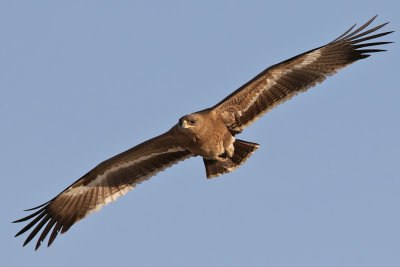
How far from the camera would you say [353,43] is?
464 inches

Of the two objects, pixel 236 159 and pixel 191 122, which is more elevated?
pixel 191 122

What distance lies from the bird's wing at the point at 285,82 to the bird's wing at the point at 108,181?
1.17 meters

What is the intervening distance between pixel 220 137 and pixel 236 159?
0.68 meters

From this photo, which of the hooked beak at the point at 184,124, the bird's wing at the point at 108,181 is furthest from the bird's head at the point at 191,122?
the bird's wing at the point at 108,181

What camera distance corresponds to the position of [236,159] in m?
11.8

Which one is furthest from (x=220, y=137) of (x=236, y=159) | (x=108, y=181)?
(x=108, y=181)

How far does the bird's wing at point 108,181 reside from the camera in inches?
458

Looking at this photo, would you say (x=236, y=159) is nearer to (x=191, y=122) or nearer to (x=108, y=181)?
(x=191, y=122)

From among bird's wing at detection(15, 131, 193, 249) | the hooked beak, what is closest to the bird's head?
the hooked beak

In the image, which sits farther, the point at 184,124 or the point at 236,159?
the point at 236,159

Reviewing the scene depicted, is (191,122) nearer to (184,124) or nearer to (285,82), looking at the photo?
(184,124)

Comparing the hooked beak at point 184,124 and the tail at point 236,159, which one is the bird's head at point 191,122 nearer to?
the hooked beak at point 184,124

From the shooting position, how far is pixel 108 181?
12.1m

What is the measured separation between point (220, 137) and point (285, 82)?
1542 millimetres
